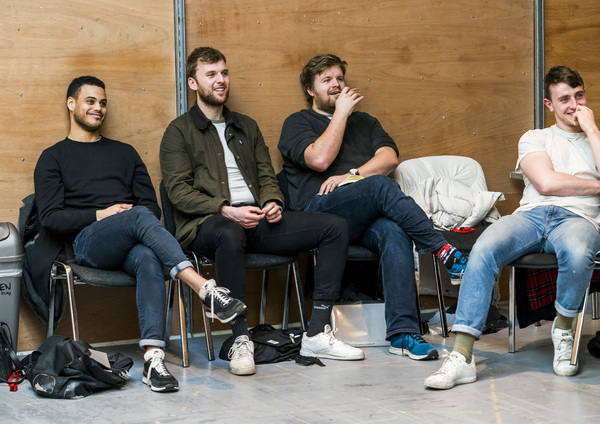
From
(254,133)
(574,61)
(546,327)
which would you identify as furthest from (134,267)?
(574,61)

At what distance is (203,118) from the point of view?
12.4 feet

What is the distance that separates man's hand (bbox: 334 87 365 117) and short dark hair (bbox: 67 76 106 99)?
117 cm

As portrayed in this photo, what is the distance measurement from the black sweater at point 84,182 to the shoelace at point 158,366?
0.77m

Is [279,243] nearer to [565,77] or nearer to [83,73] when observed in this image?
[83,73]

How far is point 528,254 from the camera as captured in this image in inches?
128

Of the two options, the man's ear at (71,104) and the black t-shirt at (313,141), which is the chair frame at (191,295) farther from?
the man's ear at (71,104)

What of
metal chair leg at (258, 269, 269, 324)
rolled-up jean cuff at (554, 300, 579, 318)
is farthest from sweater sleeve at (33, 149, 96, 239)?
rolled-up jean cuff at (554, 300, 579, 318)

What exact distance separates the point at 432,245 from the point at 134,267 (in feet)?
4.23

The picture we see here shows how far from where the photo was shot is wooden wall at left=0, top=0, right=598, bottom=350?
3.66 metres

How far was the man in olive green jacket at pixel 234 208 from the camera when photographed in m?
3.32

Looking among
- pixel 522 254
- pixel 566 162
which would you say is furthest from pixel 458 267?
pixel 566 162

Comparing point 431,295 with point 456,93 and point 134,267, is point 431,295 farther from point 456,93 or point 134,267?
point 134,267

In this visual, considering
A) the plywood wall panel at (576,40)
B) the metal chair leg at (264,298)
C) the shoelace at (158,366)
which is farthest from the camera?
the plywood wall panel at (576,40)

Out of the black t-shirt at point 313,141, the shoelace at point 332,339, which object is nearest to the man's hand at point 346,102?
the black t-shirt at point 313,141
